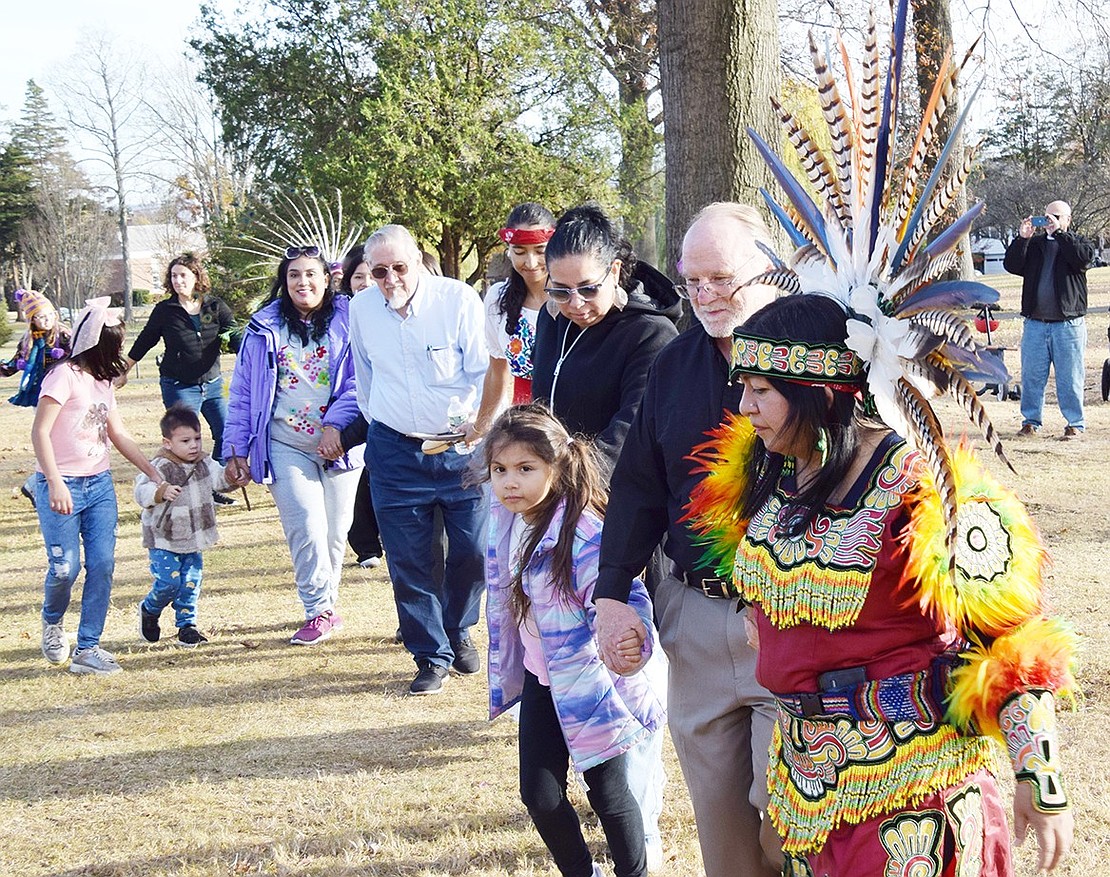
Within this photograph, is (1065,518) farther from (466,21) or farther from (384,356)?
(466,21)

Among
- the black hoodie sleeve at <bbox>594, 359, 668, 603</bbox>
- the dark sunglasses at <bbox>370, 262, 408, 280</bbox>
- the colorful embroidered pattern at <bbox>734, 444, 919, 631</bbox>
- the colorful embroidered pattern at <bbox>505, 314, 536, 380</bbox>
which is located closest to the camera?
the colorful embroidered pattern at <bbox>734, 444, 919, 631</bbox>

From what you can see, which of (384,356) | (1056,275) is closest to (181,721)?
(384,356)

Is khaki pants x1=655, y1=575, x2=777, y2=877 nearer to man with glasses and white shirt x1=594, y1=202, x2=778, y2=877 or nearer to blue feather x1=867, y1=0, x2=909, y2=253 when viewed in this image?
man with glasses and white shirt x1=594, y1=202, x2=778, y2=877

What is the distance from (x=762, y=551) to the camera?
2.50 meters

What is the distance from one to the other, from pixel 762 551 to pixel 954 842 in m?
0.67

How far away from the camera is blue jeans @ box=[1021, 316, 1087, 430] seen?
430 inches

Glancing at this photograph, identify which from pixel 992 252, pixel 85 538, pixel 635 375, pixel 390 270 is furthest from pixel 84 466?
pixel 992 252

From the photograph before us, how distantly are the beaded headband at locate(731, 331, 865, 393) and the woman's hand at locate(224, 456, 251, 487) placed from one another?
4447mm

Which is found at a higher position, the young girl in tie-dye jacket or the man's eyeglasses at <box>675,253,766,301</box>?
the man's eyeglasses at <box>675,253,766,301</box>

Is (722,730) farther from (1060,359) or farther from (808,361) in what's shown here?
(1060,359)

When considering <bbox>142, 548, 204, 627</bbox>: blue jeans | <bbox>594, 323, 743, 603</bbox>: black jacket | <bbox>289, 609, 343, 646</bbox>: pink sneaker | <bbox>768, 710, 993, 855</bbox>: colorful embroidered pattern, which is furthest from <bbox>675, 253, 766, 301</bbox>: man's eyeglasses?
<bbox>142, 548, 204, 627</bbox>: blue jeans

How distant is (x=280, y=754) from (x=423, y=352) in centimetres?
193

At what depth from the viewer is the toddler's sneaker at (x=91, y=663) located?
6.19 m

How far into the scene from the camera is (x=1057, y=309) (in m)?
10.9
